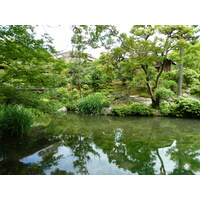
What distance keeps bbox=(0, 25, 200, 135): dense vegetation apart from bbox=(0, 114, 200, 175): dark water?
859mm

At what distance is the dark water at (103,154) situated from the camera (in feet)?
6.88

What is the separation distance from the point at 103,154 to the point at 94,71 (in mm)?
9673

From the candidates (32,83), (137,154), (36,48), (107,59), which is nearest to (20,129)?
(32,83)

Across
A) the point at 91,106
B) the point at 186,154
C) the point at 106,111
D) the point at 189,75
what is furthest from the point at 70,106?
the point at 189,75

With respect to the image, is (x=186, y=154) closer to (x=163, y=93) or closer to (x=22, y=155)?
(x=22, y=155)

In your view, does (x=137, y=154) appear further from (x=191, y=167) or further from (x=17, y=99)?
(x=17, y=99)

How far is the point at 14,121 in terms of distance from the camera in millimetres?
3492

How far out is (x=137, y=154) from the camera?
8.51 feet

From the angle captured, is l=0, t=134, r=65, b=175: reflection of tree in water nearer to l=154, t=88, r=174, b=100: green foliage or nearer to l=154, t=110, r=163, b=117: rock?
l=154, t=110, r=163, b=117: rock

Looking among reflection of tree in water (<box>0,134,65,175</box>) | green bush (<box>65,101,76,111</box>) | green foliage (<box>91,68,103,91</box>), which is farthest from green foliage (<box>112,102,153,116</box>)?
green foliage (<box>91,68,103,91</box>)

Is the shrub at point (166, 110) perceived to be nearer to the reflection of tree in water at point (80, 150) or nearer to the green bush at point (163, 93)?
the green bush at point (163, 93)

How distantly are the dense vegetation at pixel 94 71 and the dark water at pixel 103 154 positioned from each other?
86cm

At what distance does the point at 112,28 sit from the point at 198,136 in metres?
4.39
